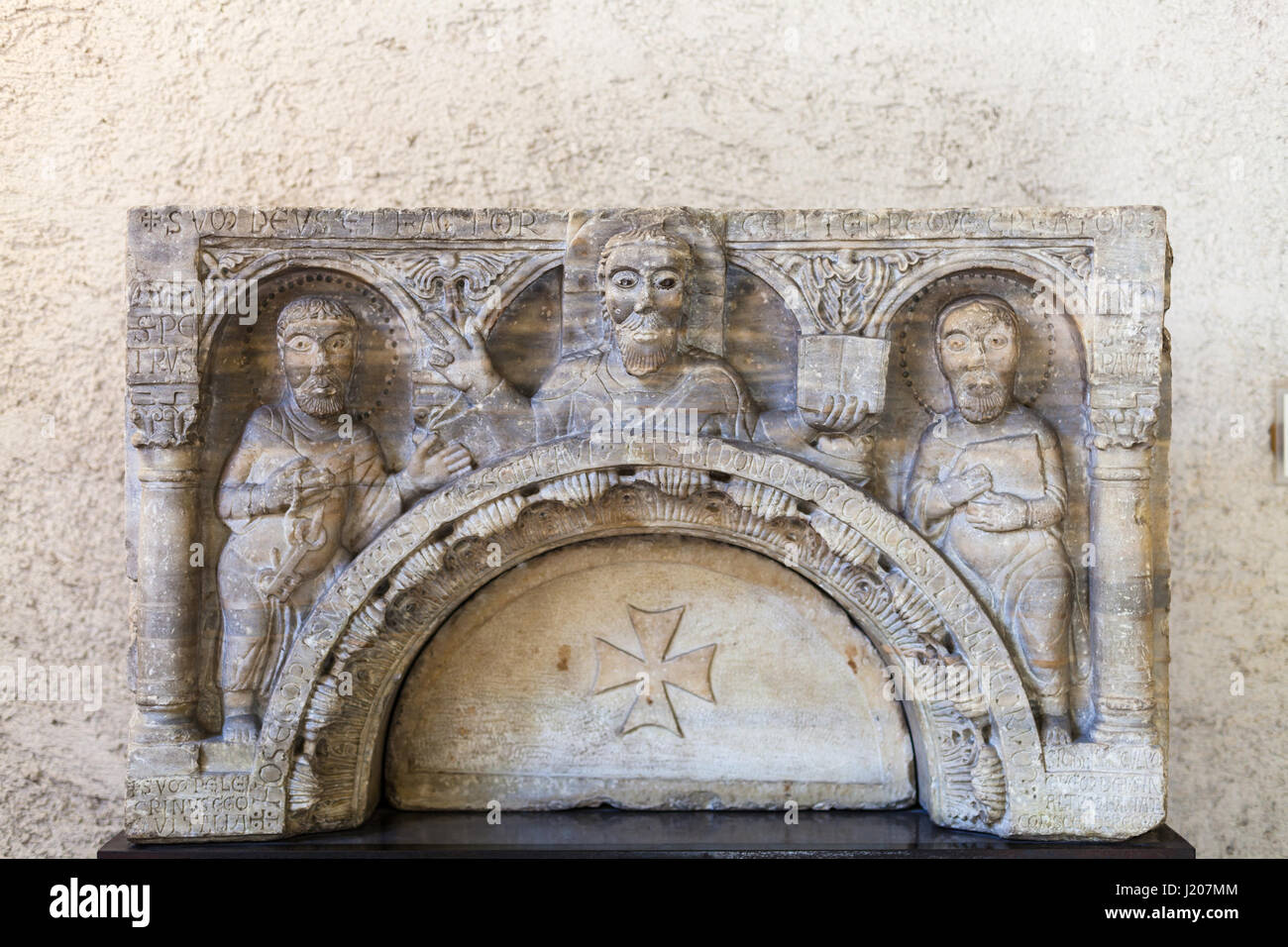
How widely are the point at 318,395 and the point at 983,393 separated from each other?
1716 mm

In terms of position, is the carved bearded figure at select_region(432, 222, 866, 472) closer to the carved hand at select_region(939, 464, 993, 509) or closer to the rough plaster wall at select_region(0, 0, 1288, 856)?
the carved hand at select_region(939, 464, 993, 509)

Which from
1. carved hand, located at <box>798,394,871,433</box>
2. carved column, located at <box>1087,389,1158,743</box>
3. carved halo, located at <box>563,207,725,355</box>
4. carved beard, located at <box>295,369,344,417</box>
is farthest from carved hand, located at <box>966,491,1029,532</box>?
carved beard, located at <box>295,369,344,417</box>

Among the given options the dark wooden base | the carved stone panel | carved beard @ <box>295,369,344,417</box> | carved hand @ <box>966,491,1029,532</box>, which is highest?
carved beard @ <box>295,369,344,417</box>

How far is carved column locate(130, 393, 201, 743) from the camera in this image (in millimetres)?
2816

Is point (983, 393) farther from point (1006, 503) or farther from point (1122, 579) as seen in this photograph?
point (1122, 579)

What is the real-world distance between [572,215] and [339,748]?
1.53m

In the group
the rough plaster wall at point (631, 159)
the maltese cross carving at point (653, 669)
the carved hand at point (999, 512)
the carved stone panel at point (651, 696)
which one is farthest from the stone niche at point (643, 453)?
the rough plaster wall at point (631, 159)

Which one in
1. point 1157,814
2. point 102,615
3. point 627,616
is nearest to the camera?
point 1157,814

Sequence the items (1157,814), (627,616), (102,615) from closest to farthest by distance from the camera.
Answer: (1157,814) → (627,616) → (102,615)

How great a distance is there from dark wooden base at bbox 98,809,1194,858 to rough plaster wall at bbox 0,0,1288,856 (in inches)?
43.6

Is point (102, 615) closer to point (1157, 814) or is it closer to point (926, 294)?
point (926, 294)

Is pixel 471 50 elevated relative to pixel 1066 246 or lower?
elevated
